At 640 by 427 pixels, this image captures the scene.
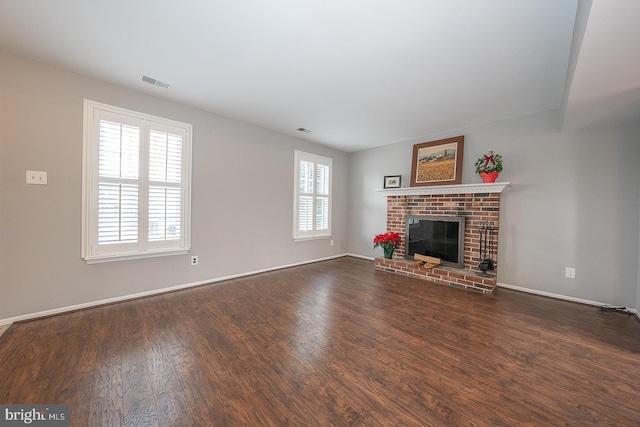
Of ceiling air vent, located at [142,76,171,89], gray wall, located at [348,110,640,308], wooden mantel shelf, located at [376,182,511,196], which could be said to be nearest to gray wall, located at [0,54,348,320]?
ceiling air vent, located at [142,76,171,89]

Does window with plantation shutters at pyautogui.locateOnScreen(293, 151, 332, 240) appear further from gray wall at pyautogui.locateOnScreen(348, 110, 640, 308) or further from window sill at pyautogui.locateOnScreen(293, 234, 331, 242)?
gray wall at pyautogui.locateOnScreen(348, 110, 640, 308)

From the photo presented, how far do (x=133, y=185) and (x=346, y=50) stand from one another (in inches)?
108

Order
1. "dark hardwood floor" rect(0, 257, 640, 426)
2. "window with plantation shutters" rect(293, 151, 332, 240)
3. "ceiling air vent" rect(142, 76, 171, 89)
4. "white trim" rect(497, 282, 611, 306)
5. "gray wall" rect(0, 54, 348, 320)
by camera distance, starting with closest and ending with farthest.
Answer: "dark hardwood floor" rect(0, 257, 640, 426)
"gray wall" rect(0, 54, 348, 320)
"ceiling air vent" rect(142, 76, 171, 89)
"white trim" rect(497, 282, 611, 306)
"window with plantation shutters" rect(293, 151, 332, 240)

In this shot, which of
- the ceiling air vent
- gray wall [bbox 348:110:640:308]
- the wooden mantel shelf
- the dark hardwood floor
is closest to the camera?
the dark hardwood floor

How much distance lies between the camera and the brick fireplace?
351cm

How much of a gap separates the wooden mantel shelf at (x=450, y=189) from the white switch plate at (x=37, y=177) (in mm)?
4542

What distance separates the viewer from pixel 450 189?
12.8 ft

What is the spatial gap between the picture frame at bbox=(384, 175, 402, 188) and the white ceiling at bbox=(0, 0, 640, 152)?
171 centimetres

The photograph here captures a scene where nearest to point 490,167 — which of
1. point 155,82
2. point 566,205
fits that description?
point 566,205

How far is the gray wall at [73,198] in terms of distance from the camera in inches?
89.4

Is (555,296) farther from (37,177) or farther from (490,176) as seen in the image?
(37,177)

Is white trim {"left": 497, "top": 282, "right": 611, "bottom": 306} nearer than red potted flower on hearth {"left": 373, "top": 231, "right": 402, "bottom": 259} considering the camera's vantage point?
Yes

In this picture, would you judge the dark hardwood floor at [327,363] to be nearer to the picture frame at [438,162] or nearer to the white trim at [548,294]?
the white trim at [548,294]

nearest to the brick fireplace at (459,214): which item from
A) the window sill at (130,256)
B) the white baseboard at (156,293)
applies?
the white baseboard at (156,293)
